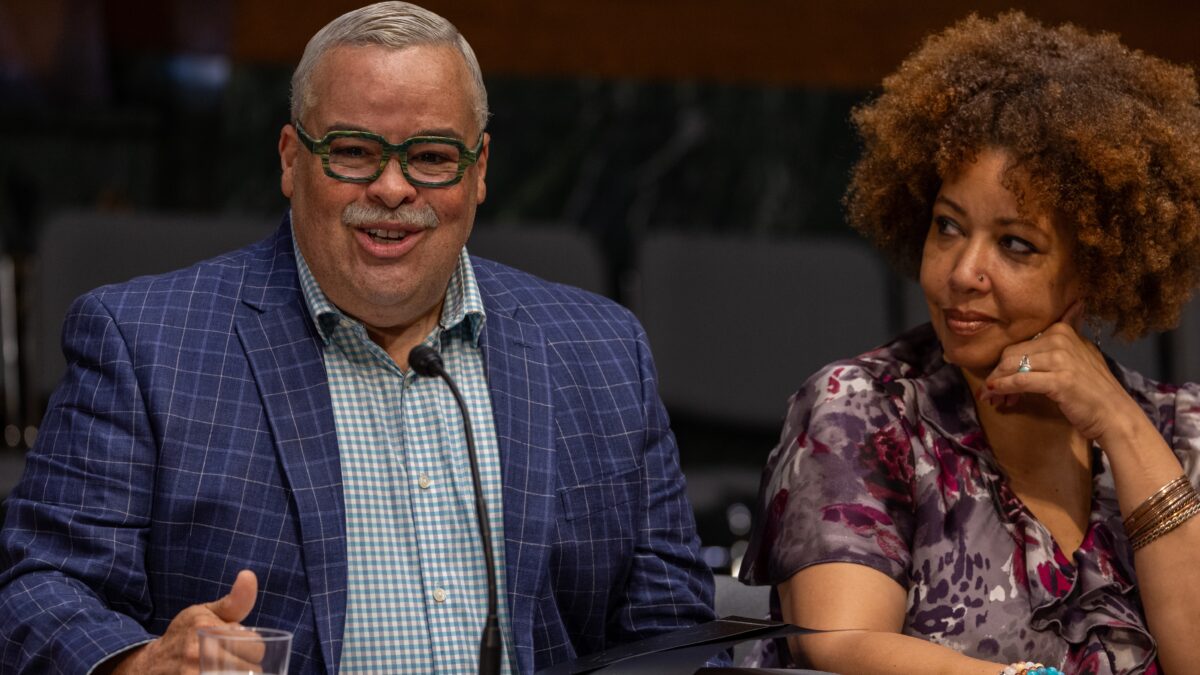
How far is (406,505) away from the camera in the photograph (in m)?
2.01

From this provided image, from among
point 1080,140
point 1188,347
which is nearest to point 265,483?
point 1080,140

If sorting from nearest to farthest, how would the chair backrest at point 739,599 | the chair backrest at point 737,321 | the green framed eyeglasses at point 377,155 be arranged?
the green framed eyeglasses at point 377,155 → the chair backrest at point 739,599 → the chair backrest at point 737,321

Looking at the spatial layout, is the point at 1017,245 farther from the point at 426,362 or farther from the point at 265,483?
Answer: the point at 265,483

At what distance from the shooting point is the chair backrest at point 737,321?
421 centimetres

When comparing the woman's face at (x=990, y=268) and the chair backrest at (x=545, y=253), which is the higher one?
the chair backrest at (x=545, y=253)

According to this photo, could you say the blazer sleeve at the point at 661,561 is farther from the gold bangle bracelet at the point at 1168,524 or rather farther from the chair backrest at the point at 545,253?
the chair backrest at the point at 545,253

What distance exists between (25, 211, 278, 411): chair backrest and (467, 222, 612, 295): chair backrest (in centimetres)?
61

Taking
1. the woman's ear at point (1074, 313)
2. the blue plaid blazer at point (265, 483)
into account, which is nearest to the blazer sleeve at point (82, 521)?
the blue plaid blazer at point (265, 483)

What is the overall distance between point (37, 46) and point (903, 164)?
2828 mm

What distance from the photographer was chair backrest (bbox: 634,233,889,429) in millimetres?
4207

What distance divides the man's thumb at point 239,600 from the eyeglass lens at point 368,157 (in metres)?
0.64

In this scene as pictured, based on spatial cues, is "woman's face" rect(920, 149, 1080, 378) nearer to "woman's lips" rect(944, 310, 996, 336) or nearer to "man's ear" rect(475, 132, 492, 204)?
"woman's lips" rect(944, 310, 996, 336)

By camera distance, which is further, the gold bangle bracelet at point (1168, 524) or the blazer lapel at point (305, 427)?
the gold bangle bracelet at point (1168, 524)

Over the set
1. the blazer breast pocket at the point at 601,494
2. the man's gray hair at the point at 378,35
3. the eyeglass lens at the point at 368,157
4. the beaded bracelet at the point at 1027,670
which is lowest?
the beaded bracelet at the point at 1027,670
